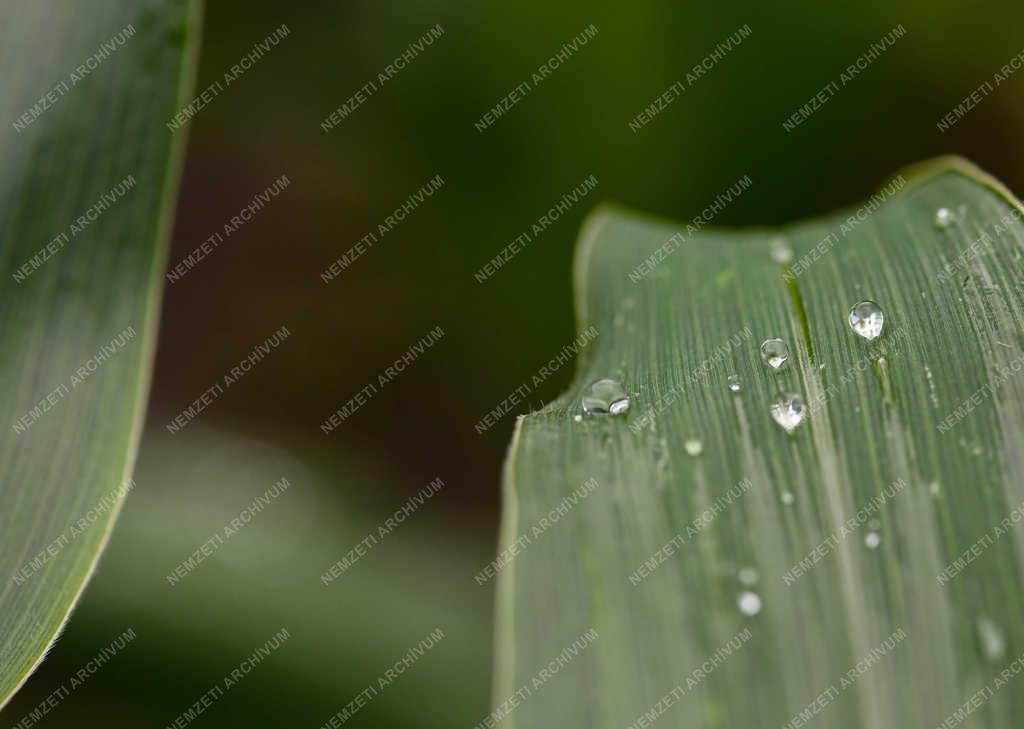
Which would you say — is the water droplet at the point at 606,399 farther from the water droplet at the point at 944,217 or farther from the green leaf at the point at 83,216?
the green leaf at the point at 83,216

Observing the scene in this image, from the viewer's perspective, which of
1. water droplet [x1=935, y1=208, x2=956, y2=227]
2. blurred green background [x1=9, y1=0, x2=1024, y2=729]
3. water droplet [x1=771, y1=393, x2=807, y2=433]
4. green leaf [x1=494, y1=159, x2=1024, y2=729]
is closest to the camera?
green leaf [x1=494, y1=159, x2=1024, y2=729]

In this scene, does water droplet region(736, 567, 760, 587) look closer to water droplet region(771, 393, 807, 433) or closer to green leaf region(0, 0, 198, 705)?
water droplet region(771, 393, 807, 433)

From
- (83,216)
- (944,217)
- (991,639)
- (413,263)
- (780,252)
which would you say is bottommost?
(991,639)

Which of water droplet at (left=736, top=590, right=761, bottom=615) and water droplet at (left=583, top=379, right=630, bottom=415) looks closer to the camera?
water droplet at (left=736, top=590, right=761, bottom=615)

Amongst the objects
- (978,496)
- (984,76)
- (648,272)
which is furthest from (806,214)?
(978,496)

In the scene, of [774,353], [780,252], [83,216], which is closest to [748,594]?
[774,353]

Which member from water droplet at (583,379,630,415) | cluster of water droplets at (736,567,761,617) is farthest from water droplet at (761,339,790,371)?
cluster of water droplets at (736,567,761,617)

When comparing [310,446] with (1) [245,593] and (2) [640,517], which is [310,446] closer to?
(1) [245,593]

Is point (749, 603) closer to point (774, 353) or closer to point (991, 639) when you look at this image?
point (991, 639)
